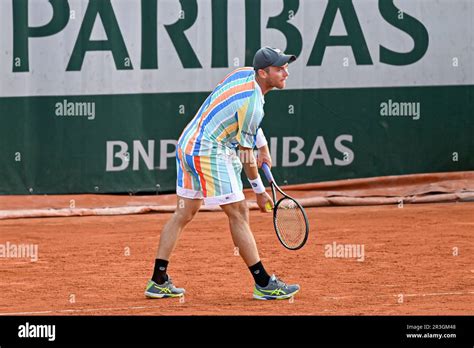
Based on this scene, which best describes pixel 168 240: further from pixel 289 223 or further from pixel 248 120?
pixel 248 120

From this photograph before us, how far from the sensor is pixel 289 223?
8078 mm

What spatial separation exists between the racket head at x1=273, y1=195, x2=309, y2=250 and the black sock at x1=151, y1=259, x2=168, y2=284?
32.5 inches

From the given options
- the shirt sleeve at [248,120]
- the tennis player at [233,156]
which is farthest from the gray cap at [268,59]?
the shirt sleeve at [248,120]

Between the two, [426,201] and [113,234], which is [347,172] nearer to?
[426,201]

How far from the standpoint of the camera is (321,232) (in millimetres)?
11352

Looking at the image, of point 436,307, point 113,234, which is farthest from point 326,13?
point 436,307

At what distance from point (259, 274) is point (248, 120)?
1.08m

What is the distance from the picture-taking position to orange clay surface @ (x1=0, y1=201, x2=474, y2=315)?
7691 mm

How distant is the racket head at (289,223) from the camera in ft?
26.2

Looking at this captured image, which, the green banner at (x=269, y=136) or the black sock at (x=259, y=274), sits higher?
the green banner at (x=269, y=136)

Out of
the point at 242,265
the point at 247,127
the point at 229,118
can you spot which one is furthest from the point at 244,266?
the point at 247,127

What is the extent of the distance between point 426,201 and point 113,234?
3760 mm

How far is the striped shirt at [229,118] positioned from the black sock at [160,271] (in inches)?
31.3

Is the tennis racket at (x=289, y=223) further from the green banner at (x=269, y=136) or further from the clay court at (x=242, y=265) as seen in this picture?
the green banner at (x=269, y=136)
